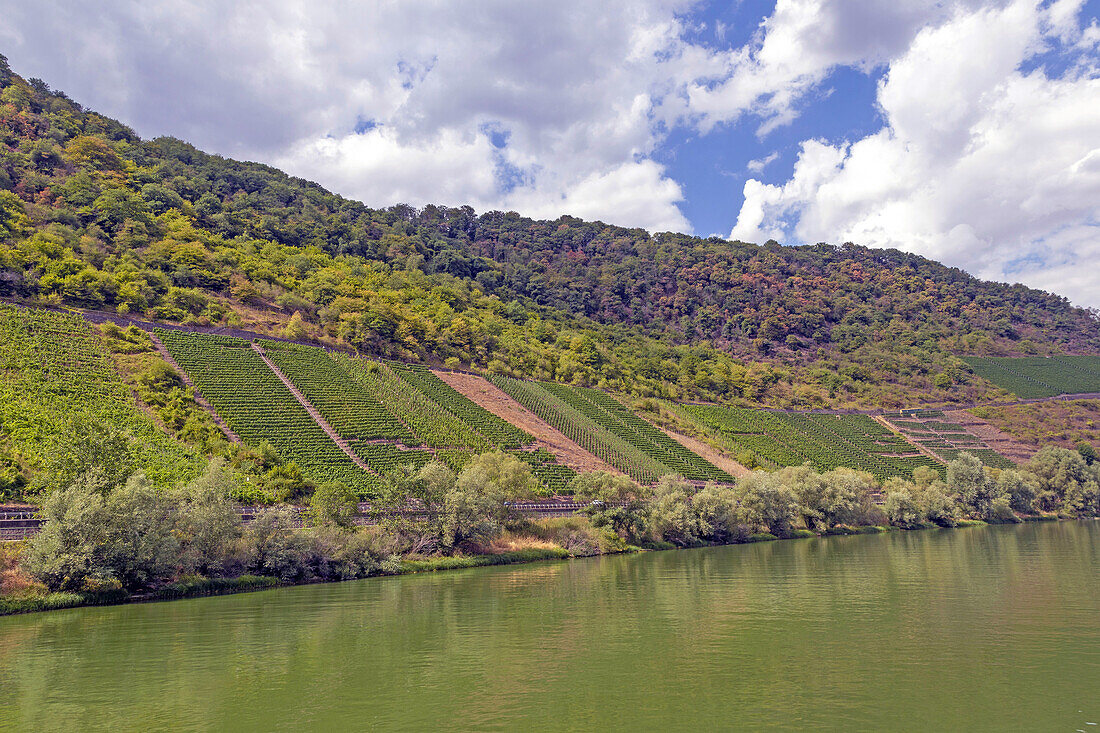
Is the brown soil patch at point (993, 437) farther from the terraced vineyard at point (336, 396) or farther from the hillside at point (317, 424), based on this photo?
the terraced vineyard at point (336, 396)

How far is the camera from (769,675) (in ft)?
69.5

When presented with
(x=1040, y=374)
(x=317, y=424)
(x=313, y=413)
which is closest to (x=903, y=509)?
(x=317, y=424)

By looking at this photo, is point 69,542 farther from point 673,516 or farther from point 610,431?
point 610,431

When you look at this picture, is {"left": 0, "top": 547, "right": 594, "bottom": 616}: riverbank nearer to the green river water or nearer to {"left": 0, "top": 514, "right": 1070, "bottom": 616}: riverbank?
{"left": 0, "top": 514, "right": 1070, "bottom": 616}: riverbank

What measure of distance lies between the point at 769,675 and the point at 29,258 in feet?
320

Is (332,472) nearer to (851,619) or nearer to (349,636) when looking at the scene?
(349,636)

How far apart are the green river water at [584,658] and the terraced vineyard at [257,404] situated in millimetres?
21442

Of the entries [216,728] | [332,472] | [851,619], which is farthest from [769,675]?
[332,472]

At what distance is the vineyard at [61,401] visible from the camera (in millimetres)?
48312

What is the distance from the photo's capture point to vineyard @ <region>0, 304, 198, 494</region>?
159 feet

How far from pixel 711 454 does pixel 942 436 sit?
57.8m

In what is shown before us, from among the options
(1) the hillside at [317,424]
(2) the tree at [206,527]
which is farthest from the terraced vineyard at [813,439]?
(2) the tree at [206,527]

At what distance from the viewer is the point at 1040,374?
16700 cm

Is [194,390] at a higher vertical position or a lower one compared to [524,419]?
higher
